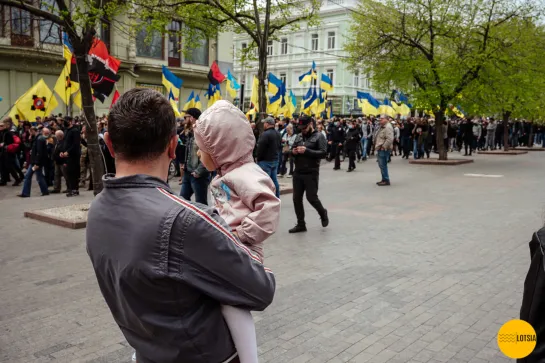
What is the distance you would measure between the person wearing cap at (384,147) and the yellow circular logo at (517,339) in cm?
1295

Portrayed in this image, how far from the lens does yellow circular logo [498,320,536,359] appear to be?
1215 mm

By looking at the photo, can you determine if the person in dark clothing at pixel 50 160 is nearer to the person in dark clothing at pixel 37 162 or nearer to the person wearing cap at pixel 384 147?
the person in dark clothing at pixel 37 162

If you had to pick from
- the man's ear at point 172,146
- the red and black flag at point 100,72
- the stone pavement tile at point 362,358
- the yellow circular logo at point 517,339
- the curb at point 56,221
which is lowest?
the curb at point 56,221

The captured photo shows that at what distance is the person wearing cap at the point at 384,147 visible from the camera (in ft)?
45.9

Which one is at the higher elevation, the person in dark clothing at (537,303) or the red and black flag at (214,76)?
the red and black flag at (214,76)

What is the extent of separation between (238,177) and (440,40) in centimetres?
1916

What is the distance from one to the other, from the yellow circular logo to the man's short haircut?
3.70 ft

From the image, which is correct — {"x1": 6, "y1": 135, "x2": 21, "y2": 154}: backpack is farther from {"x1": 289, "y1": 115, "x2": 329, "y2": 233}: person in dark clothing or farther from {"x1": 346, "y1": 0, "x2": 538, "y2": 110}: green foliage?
{"x1": 346, "y1": 0, "x2": 538, "y2": 110}: green foliage

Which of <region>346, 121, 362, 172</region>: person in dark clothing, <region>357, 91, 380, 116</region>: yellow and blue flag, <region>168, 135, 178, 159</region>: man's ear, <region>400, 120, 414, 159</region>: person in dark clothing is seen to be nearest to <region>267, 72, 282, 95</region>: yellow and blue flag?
<region>357, 91, 380, 116</region>: yellow and blue flag

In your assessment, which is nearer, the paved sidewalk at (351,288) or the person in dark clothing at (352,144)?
the paved sidewalk at (351,288)

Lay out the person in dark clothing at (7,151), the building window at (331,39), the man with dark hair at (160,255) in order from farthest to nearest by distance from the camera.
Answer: the building window at (331,39) < the person in dark clothing at (7,151) < the man with dark hair at (160,255)

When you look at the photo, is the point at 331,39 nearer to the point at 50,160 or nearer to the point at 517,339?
the point at 50,160

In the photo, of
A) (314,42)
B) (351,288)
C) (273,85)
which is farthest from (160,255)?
(314,42)

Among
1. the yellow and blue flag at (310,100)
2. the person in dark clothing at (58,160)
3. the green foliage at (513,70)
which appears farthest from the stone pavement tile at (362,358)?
the yellow and blue flag at (310,100)
